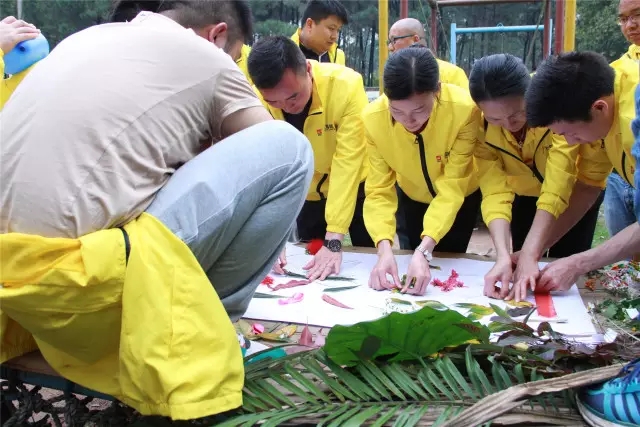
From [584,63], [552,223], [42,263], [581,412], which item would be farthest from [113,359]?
[552,223]

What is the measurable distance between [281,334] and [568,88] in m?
1.18

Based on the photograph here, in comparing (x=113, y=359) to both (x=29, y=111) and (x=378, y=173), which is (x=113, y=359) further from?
(x=378, y=173)

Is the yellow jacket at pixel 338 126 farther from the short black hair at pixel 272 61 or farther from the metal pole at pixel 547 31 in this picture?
the metal pole at pixel 547 31

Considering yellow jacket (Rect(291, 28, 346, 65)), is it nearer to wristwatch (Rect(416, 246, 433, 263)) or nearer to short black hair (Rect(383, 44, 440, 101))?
short black hair (Rect(383, 44, 440, 101))

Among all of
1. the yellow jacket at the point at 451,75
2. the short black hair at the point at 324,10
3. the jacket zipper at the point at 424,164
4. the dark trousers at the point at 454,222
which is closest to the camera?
the jacket zipper at the point at 424,164

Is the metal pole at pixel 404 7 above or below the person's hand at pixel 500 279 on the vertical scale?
above

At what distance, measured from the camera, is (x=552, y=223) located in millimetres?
2551

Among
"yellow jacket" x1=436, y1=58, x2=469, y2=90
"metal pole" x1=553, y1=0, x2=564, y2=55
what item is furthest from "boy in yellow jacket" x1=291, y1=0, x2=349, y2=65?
"metal pole" x1=553, y1=0, x2=564, y2=55

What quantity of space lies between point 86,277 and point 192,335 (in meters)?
0.22

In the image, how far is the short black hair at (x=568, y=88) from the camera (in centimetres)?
204

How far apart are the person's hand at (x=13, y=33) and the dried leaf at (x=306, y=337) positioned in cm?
165

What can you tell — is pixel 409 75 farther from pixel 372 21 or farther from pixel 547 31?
pixel 372 21

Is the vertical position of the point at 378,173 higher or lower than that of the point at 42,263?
lower

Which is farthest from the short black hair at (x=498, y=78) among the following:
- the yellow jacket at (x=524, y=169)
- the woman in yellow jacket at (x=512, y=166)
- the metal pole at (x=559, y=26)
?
the metal pole at (x=559, y=26)
